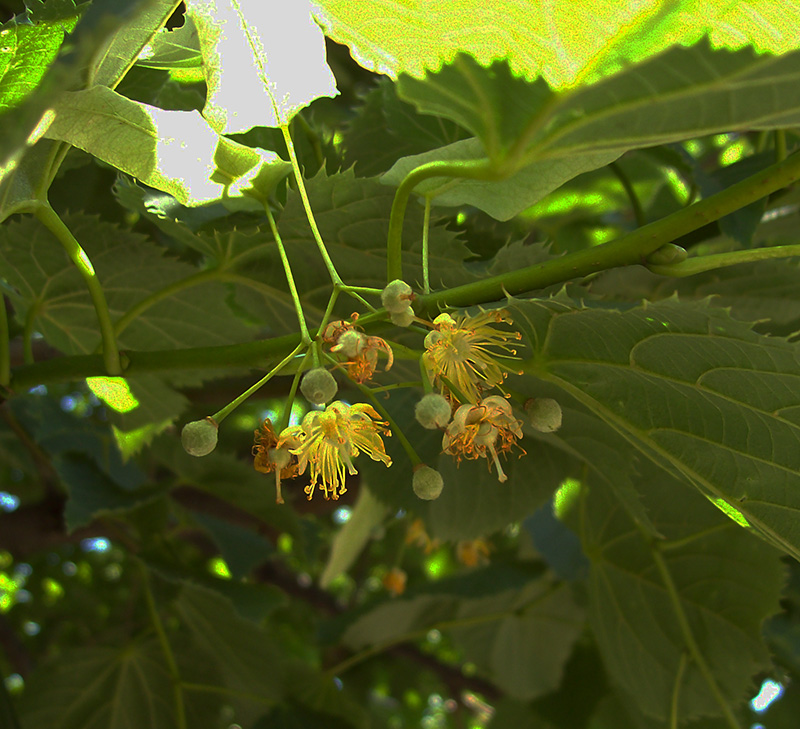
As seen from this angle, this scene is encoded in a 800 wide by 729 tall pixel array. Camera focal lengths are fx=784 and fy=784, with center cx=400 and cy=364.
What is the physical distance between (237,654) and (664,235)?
1.31 m

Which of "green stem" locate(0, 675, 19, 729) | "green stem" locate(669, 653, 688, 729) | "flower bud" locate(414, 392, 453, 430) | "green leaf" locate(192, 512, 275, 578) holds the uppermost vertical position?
"flower bud" locate(414, 392, 453, 430)

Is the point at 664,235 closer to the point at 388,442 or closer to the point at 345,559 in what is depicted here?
the point at 388,442

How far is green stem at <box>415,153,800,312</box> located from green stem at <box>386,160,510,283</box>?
0.15 feet

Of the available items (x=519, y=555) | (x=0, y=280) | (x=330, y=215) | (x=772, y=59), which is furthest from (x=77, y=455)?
(x=772, y=59)

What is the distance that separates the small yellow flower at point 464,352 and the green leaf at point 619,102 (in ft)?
0.46

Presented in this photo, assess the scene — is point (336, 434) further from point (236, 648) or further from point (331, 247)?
point (236, 648)

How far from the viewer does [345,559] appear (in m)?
1.51

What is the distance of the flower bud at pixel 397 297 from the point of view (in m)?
0.56

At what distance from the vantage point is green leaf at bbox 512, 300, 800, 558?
652 millimetres

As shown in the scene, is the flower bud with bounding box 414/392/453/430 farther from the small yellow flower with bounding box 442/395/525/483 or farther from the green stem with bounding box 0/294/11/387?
the green stem with bounding box 0/294/11/387

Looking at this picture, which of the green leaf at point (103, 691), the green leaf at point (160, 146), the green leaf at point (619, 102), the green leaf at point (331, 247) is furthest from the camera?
the green leaf at point (103, 691)

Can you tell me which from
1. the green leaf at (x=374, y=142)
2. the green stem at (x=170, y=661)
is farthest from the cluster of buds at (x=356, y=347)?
the green stem at (x=170, y=661)

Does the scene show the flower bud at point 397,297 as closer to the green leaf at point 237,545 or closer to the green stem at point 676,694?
the green stem at point 676,694

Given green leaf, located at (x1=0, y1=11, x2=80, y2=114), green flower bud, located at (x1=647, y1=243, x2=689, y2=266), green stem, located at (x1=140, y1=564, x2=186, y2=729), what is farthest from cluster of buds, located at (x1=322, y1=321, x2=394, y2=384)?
green stem, located at (x1=140, y1=564, x2=186, y2=729)
